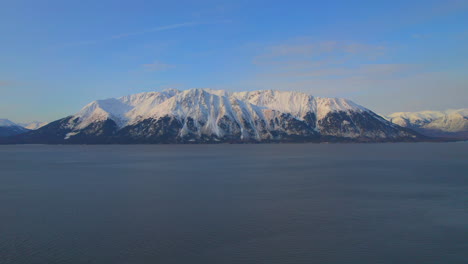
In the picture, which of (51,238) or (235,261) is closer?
(235,261)

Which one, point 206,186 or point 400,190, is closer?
point 400,190

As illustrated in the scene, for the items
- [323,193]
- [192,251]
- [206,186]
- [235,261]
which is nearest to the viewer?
[235,261]

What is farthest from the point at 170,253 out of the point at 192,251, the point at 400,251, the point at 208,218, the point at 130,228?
the point at 400,251

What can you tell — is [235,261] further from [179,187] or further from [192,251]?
[179,187]

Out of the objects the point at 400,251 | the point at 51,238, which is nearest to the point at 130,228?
the point at 51,238

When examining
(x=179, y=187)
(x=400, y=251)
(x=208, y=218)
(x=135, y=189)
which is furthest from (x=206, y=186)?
(x=400, y=251)

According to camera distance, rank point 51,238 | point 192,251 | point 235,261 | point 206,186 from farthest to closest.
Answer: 1. point 206,186
2. point 51,238
3. point 192,251
4. point 235,261

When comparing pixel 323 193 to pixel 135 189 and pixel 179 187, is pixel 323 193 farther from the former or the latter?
pixel 135 189

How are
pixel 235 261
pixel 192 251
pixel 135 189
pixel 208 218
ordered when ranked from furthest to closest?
pixel 135 189 < pixel 208 218 < pixel 192 251 < pixel 235 261

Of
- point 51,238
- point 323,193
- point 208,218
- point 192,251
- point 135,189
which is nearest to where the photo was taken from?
Result: point 192,251
